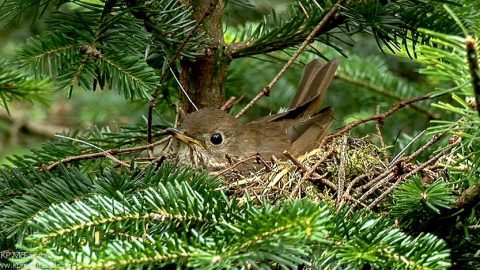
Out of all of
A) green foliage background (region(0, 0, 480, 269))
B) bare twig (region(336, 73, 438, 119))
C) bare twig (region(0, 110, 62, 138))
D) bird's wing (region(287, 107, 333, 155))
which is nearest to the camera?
green foliage background (region(0, 0, 480, 269))

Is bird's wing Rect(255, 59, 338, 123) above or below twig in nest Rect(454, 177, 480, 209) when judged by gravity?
above

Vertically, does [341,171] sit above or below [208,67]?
below

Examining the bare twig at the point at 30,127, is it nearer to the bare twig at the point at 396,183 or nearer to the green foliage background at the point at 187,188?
the green foliage background at the point at 187,188

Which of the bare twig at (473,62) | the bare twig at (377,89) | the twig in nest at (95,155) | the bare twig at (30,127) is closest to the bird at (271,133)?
the bare twig at (377,89)

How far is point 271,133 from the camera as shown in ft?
14.7

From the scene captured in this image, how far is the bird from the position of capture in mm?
4172

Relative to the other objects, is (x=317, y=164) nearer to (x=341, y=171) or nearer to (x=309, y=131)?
(x=341, y=171)

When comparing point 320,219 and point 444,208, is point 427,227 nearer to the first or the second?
point 444,208

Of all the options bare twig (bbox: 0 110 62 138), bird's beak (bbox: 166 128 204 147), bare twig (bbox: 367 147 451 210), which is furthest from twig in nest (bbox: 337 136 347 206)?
bare twig (bbox: 0 110 62 138)

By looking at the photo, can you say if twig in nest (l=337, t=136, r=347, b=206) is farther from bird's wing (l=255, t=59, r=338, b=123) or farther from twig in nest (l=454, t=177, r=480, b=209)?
bird's wing (l=255, t=59, r=338, b=123)

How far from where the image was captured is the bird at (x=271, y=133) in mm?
4172

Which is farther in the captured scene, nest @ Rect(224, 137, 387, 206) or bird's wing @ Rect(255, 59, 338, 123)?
bird's wing @ Rect(255, 59, 338, 123)

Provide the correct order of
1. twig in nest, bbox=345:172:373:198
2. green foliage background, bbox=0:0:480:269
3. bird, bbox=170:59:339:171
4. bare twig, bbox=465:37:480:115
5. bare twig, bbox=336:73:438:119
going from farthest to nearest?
1. bare twig, bbox=336:73:438:119
2. bird, bbox=170:59:339:171
3. twig in nest, bbox=345:172:373:198
4. green foliage background, bbox=0:0:480:269
5. bare twig, bbox=465:37:480:115

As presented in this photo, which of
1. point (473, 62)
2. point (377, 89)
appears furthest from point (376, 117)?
point (473, 62)
